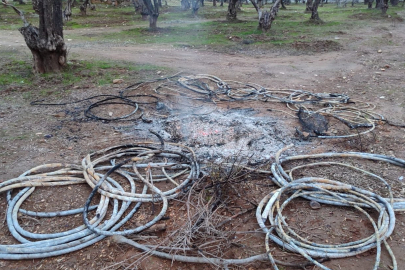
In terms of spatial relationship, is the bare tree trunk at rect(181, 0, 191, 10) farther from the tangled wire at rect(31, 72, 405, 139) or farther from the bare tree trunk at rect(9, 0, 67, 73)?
the tangled wire at rect(31, 72, 405, 139)

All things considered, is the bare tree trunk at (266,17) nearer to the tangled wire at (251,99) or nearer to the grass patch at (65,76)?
the grass patch at (65,76)

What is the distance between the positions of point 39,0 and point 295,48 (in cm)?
766

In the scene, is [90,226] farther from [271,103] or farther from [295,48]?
[295,48]

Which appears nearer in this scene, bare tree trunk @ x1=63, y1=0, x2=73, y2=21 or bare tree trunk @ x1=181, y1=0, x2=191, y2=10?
bare tree trunk @ x1=63, y1=0, x2=73, y2=21

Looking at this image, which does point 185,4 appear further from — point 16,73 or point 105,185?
point 105,185

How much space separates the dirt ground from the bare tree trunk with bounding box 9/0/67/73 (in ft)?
4.30

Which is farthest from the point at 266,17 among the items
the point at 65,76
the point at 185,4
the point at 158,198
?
the point at 185,4

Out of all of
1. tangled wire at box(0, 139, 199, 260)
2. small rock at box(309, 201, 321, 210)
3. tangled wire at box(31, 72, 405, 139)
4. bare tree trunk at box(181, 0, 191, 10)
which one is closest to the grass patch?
tangled wire at box(31, 72, 405, 139)

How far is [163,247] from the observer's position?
2500mm

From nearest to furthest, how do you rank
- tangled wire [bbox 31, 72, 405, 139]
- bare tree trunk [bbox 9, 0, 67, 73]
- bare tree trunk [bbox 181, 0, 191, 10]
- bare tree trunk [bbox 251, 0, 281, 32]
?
tangled wire [bbox 31, 72, 405, 139] → bare tree trunk [bbox 9, 0, 67, 73] → bare tree trunk [bbox 251, 0, 281, 32] → bare tree trunk [bbox 181, 0, 191, 10]

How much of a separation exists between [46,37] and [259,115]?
5058mm

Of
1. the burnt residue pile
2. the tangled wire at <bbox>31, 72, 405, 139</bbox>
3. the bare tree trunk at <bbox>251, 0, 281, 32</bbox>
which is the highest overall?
the bare tree trunk at <bbox>251, 0, 281, 32</bbox>

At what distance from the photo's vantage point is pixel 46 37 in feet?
22.2

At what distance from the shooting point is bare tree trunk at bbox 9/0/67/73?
6.59 meters
